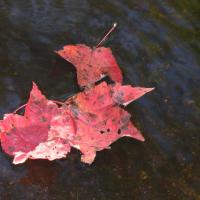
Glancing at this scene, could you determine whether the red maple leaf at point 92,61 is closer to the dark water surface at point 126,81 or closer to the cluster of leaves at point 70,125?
the dark water surface at point 126,81

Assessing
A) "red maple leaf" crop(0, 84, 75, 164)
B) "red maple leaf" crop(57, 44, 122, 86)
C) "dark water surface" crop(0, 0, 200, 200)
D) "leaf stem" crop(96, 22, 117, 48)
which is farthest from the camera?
"leaf stem" crop(96, 22, 117, 48)

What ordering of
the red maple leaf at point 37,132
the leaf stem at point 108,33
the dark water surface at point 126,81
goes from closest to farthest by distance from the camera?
the red maple leaf at point 37,132 → the dark water surface at point 126,81 → the leaf stem at point 108,33

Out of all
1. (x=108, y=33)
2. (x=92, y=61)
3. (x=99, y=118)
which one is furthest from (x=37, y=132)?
(x=108, y=33)

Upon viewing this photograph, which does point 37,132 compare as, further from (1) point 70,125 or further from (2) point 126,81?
(2) point 126,81

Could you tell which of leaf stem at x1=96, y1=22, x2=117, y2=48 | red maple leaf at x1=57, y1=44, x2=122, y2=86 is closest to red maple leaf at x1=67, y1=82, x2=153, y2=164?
red maple leaf at x1=57, y1=44, x2=122, y2=86

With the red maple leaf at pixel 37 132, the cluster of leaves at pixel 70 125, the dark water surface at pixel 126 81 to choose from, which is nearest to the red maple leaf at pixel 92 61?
the dark water surface at pixel 126 81

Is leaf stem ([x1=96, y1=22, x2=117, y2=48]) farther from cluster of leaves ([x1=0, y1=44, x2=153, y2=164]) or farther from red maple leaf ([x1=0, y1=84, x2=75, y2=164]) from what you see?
red maple leaf ([x1=0, y1=84, x2=75, y2=164])

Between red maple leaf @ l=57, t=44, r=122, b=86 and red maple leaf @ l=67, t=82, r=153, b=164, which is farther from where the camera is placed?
red maple leaf @ l=57, t=44, r=122, b=86
